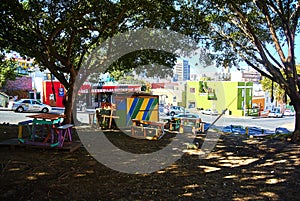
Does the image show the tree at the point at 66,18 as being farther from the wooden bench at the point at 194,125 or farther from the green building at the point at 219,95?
the green building at the point at 219,95

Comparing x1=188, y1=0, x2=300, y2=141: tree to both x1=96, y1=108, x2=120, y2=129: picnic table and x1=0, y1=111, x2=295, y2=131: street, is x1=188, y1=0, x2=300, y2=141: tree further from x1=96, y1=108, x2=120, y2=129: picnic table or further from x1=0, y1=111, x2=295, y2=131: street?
x1=0, y1=111, x2=295, y2=131: street

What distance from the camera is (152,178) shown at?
5289 millimetres

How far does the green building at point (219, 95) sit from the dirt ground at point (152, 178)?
109 feet

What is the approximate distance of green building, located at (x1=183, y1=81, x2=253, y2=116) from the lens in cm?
3944

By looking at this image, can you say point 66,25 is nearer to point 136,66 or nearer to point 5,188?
point 5,188

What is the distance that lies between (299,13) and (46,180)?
407 inches

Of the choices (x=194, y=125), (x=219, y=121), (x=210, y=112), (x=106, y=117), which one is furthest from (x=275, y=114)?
(x=106, y=117)

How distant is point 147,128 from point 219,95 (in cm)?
3330

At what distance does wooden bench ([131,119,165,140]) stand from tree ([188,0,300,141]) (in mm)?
4440

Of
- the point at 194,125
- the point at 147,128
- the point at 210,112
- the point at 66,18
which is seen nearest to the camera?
the point at 66,18

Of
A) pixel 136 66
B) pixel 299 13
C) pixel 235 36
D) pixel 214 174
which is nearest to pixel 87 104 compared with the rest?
pixel 136 66

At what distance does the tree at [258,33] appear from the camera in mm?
9523

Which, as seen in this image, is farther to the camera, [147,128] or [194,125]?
[194,125]

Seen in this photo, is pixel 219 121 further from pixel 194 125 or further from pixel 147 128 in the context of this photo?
pixel 147 128
